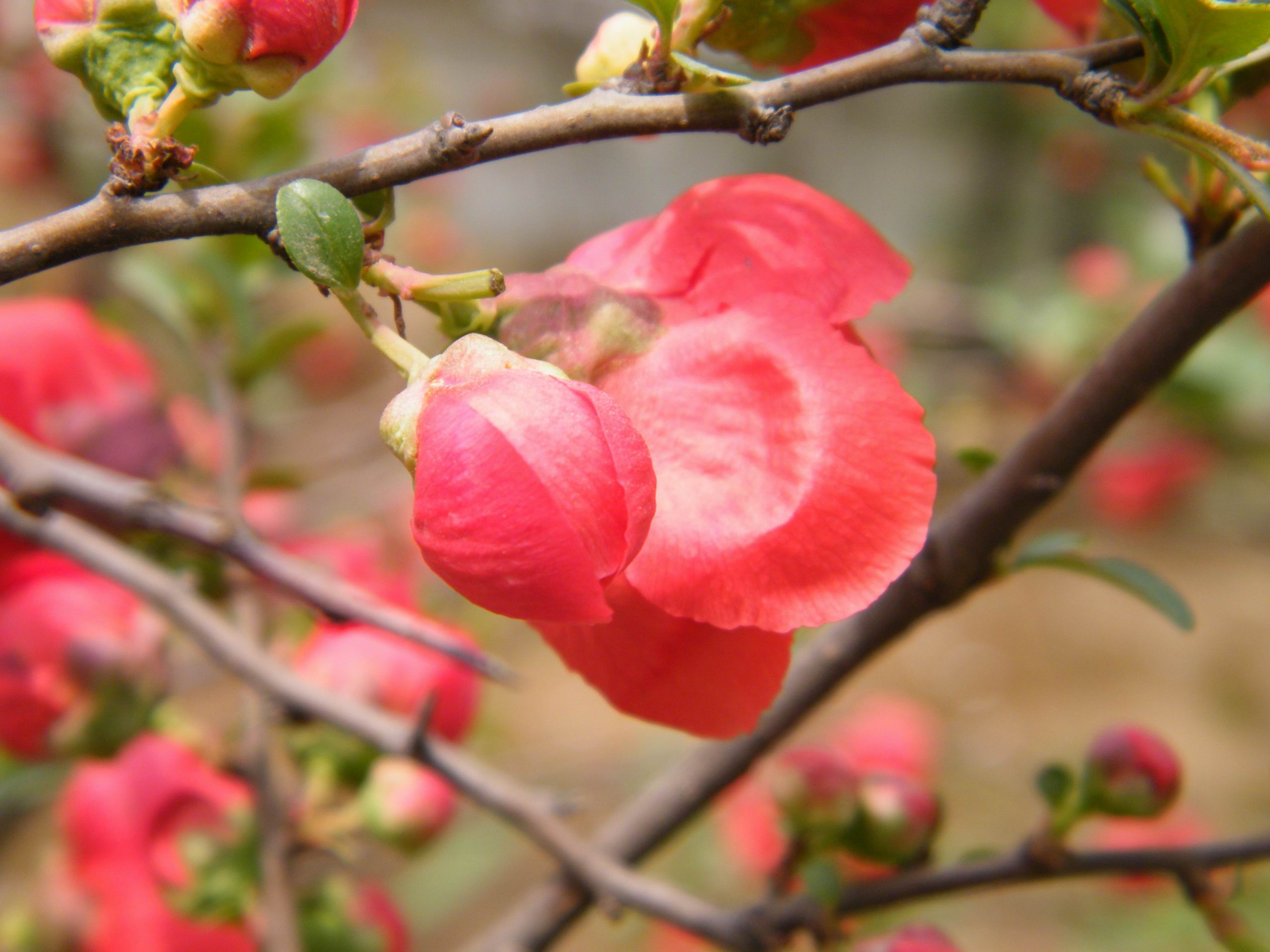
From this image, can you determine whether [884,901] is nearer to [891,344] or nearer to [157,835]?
[157,835]

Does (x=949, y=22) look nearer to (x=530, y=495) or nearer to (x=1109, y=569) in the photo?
(x=530, y=495)

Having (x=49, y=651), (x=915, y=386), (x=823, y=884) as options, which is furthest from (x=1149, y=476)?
(x=49, y=651)

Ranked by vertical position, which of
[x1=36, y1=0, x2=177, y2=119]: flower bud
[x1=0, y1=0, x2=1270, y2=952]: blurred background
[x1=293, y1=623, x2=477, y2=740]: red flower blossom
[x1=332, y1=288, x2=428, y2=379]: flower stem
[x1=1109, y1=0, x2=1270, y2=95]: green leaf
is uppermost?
[x1=1109, y1=0, x2=1270, y2=95]: green leaf

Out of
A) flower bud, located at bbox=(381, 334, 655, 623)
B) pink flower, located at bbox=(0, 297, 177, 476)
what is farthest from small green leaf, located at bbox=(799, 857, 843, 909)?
pink flower, located at bbox=(0, 297, 177, 476)

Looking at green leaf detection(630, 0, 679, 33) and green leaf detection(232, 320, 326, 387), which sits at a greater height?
green leaf detection(630, 0, 679, 33)

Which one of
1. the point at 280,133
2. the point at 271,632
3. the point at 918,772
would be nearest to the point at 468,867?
the point at 918,772

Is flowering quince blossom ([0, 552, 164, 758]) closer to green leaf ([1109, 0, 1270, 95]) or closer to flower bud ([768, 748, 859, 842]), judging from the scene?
flower bud ([768, 748, 859, 842])
